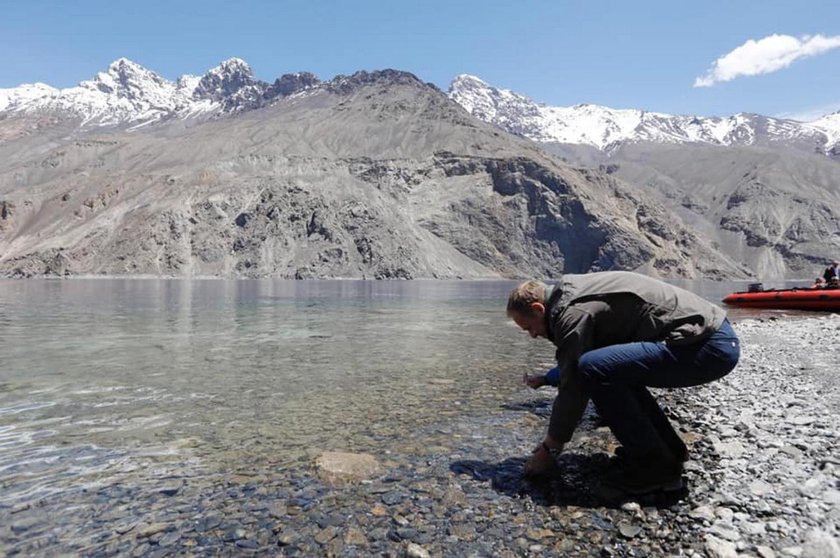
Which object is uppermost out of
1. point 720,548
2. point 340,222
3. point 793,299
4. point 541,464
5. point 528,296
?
point 340,222

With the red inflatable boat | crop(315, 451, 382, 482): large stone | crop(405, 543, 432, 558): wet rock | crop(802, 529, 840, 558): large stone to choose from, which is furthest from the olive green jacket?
the red inflatable boat

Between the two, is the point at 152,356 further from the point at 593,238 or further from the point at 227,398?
the point at 593,238

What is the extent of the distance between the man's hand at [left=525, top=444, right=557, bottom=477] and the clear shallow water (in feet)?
7.52

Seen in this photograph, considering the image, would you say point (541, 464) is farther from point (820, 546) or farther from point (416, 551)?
point (820, 546)

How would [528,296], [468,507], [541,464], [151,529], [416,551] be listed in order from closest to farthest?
1. [416,551]
2. [151,529]
3. [528,296]
4. [468,507]
5. [541,464]

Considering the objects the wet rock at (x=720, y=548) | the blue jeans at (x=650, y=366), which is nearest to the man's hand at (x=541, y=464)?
the blue jeans at (x=650, y=366)

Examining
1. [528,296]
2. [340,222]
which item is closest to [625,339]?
[528,296]

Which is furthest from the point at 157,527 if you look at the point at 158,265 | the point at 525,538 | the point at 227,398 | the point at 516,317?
the point at 158,265

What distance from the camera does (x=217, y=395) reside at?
474 inches

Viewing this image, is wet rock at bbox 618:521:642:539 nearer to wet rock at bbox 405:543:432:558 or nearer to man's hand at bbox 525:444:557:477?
man's hand at bbox 525:444:557:477

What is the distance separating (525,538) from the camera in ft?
17.5

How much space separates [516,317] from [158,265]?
13121 centimetres

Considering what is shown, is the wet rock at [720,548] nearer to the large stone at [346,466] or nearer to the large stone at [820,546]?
the large stone at [820,546]

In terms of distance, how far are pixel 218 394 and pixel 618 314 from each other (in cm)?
→ 907
